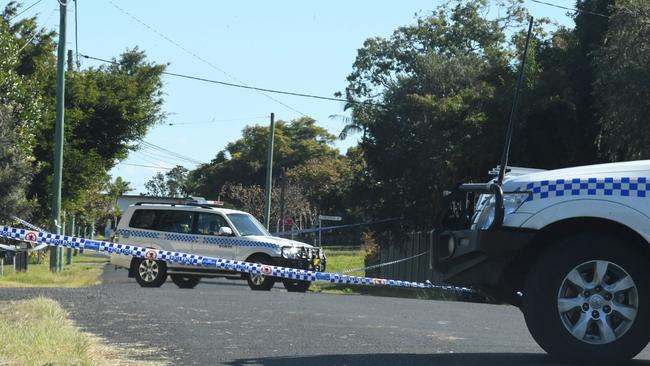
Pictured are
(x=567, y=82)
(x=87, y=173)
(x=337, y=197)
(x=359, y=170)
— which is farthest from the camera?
(x=337, y=197)

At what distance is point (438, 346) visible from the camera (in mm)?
8508

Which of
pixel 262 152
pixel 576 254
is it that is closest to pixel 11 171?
pixel 576 254

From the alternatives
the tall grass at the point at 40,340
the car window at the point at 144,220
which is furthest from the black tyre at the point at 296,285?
the tall grass at the point at 40,340

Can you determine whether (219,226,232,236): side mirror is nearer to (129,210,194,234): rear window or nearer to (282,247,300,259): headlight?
(129,210,194,234): rear window

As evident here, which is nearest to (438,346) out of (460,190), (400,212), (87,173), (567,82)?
(460,190)

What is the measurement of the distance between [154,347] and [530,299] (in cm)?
303

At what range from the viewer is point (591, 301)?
683cm

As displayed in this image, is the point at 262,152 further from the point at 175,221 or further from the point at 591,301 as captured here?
the point at 591,301

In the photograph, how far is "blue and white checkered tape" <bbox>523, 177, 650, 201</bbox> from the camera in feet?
22.5

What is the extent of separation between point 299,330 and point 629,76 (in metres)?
14.1

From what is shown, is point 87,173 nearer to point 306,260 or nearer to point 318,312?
point 306,260

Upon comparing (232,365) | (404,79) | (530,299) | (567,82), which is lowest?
(232,365)

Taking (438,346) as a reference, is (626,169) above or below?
above

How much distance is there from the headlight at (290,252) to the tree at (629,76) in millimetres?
7447
